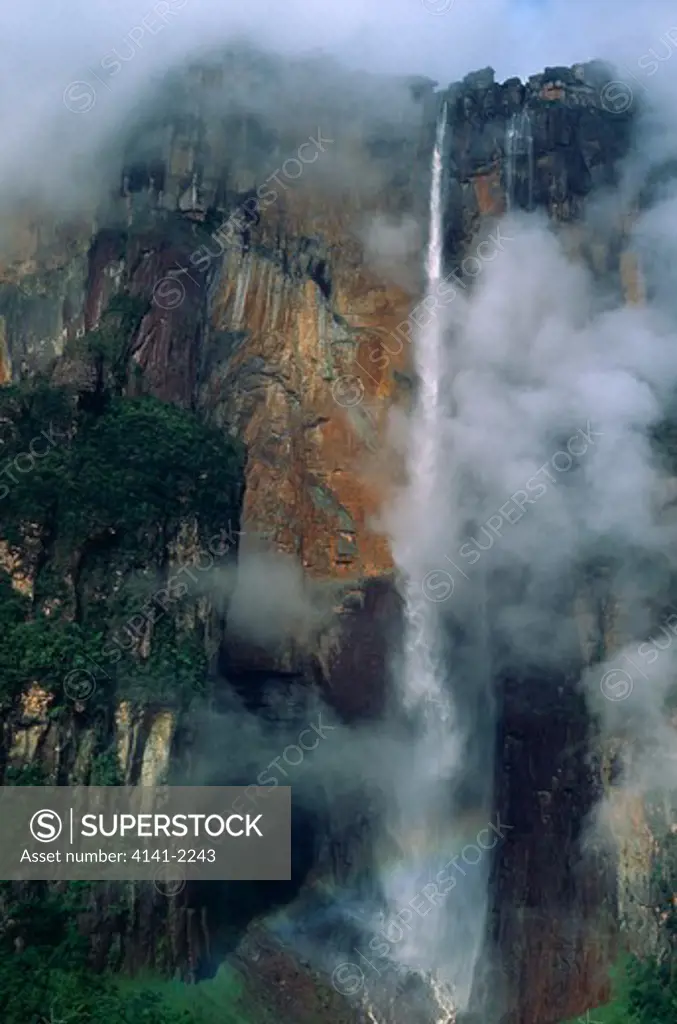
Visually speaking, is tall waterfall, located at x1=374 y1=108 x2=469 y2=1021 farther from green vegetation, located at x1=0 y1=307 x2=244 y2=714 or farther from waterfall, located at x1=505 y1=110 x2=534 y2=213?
green vegetation, located at x1=0 y1=307 x2=244 y2=714

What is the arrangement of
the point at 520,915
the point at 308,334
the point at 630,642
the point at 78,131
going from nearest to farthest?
the point at 520,915
the point at 630,642
the point at 308,334
the point at 78,131

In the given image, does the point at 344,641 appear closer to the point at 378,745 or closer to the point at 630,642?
the point at 378,745

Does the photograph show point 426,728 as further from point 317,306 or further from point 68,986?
point 317,306

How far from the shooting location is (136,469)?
29797 millimetres

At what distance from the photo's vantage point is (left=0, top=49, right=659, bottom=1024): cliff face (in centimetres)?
3005

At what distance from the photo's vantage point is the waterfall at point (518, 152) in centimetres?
3497

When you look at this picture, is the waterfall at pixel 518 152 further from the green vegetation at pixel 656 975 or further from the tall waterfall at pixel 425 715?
the green vegetation at pixel 656 975

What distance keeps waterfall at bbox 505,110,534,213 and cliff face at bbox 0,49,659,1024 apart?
5 cm

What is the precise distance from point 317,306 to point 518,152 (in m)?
7.07

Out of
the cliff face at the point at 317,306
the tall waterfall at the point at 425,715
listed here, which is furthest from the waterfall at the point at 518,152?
the tall waterfall at the point at 425,715

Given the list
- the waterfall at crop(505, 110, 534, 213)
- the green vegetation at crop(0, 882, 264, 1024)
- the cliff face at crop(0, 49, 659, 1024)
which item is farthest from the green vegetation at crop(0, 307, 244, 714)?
the waterfall at crop(505, 110, 534, 213)

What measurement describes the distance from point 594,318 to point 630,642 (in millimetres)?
9006

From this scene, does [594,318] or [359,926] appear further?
[594,318]

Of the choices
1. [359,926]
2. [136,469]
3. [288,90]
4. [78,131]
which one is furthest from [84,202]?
[359,926]
